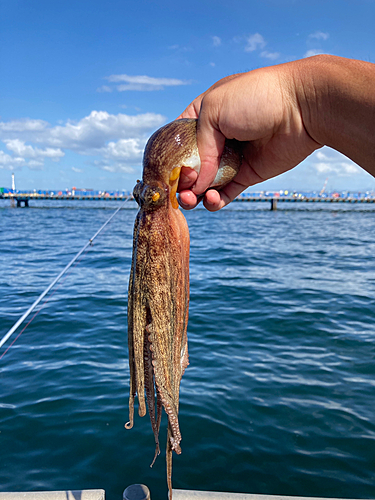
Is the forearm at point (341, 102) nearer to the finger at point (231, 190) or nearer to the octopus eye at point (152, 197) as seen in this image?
the finger at point (231, 190)

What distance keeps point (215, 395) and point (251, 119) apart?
20.1ft

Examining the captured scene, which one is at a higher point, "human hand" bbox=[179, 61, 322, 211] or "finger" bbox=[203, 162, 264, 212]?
"human hand" bbox=[179, 61, 322, 211]

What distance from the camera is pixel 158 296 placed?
180cm

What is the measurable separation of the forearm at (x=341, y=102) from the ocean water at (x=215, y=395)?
4743 mm

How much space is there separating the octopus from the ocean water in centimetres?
393

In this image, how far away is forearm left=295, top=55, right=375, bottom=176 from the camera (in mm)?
1842

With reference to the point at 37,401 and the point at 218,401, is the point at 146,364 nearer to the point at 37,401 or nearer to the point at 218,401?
the point at 218,401

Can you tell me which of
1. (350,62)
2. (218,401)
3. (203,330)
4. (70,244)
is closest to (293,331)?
(203,330)

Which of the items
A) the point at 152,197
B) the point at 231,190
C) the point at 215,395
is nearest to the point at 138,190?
the point at 152,197

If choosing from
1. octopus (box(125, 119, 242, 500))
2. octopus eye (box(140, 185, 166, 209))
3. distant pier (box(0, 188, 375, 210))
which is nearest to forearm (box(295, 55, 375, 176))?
octopus (box(125, 119, 242, 500))

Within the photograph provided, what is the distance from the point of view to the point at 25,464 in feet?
18.0

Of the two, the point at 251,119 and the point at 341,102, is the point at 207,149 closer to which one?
the point at 251,119

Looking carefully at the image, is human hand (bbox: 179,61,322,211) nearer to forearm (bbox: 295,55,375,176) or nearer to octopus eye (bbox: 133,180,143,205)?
forearm (bbox: 295,55,375,176)

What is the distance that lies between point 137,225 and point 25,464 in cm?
516
